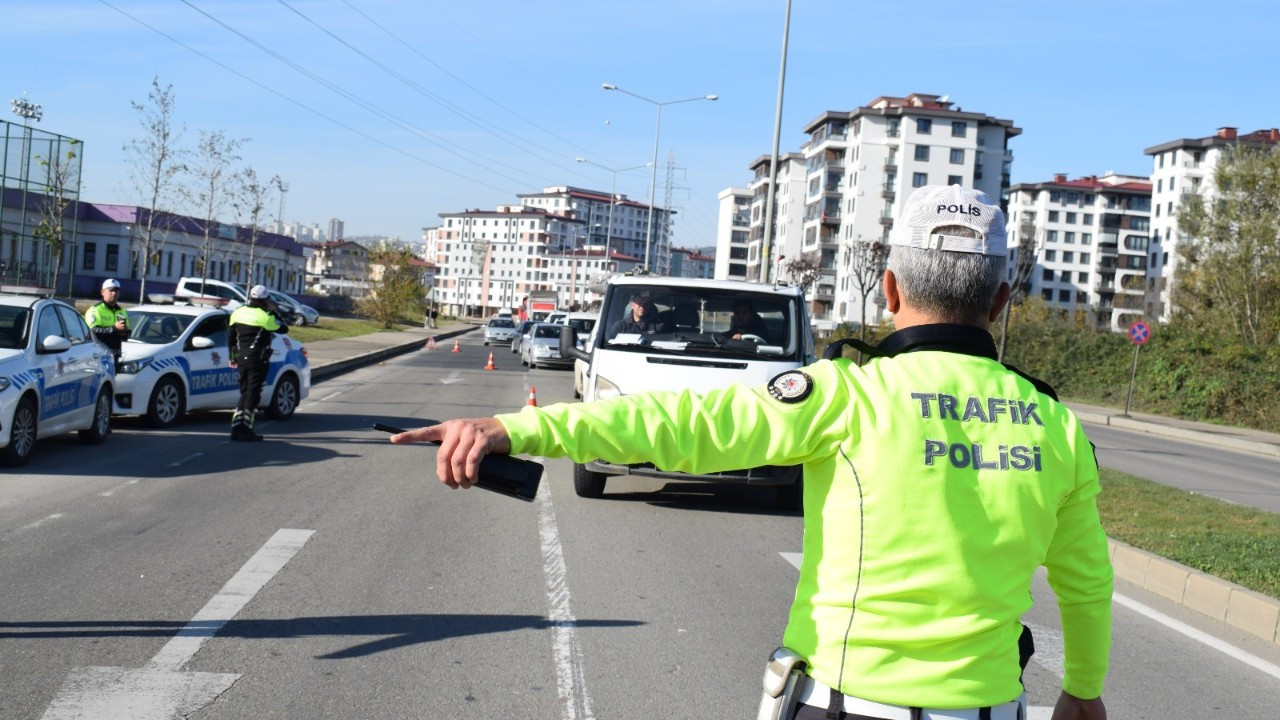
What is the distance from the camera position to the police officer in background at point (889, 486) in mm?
2230

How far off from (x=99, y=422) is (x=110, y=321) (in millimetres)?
2289

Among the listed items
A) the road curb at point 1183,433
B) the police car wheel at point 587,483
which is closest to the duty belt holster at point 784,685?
the police car wheel at point 587,483

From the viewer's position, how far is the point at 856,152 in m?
105

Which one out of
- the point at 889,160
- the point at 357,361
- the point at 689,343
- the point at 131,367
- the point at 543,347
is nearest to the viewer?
the point at 689,343

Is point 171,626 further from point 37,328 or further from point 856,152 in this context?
point 856,152

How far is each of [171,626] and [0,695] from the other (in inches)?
47.5

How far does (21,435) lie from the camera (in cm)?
1140

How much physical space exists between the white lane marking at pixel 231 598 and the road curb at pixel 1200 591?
5585 mm

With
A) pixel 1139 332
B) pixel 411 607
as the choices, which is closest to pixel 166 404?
pixel 411 607

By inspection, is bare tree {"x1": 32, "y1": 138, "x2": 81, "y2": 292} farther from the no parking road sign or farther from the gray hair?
the gray hair

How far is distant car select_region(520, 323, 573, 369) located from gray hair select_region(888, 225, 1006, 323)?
33703 millimetres

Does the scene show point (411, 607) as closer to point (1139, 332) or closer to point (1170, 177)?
point (1139, 332)

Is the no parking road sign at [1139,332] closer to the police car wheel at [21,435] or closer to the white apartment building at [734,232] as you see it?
→ the police car wheel at [21,435]

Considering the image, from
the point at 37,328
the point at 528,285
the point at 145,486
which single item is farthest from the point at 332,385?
the point at 528,285
